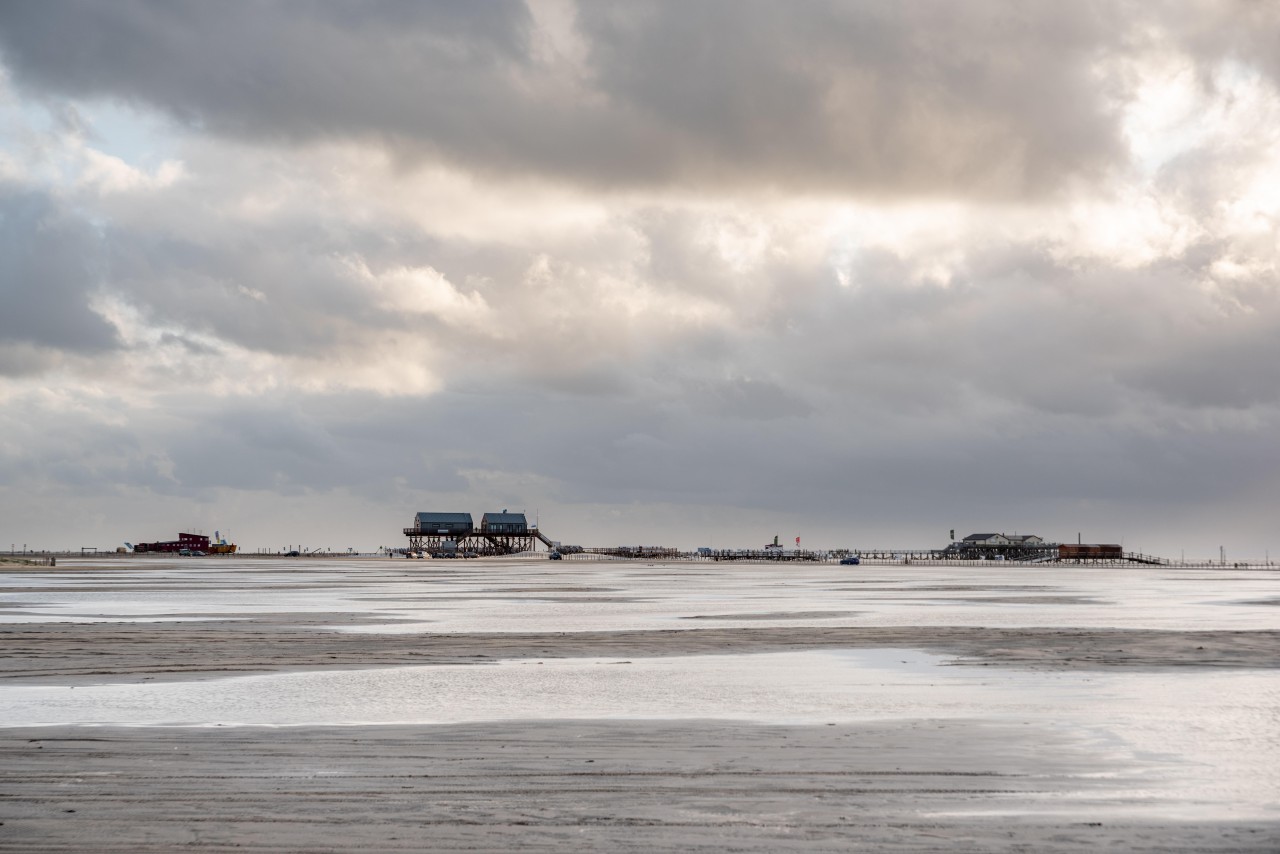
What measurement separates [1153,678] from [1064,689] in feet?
9.62

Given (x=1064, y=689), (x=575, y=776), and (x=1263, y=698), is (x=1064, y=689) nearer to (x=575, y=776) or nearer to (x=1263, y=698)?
(x=1263, y=698)

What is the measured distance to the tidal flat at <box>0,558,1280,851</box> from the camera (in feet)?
33.4

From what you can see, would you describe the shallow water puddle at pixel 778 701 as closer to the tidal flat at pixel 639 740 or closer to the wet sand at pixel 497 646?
the tidal flat at pixel 639 740

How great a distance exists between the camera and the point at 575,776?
1246cm

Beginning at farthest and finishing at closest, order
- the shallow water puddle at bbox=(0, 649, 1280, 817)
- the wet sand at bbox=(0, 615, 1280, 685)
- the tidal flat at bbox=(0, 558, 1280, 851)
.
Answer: the wet sand at bbox=(0, 615, 1280, 685) < the shallow water puddle at bbox=(0, 649, 1280, 817) < the tidal flat at bbox=(0, 558, 1280, 851)

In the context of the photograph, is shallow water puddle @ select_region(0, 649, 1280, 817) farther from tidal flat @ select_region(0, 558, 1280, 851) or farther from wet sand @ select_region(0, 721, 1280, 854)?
wet sand @ select_region(0, 721, 1280, 854)

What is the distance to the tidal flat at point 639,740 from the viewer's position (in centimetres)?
1020

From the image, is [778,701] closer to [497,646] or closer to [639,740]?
[639,740]

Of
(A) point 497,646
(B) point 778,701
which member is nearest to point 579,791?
(B) point 778,701

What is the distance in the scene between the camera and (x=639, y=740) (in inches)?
584

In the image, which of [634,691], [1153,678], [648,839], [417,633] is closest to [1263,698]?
[1153,678]

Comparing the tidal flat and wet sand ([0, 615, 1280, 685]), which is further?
wet sand ([0, 615, 1280, 685])

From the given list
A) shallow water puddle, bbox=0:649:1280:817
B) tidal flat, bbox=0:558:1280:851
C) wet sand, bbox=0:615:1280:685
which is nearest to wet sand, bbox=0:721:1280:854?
tidal flat, bbox=0:558:1280:851

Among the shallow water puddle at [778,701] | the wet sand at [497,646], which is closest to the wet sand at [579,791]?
the shallow water puddle at [778,701]
